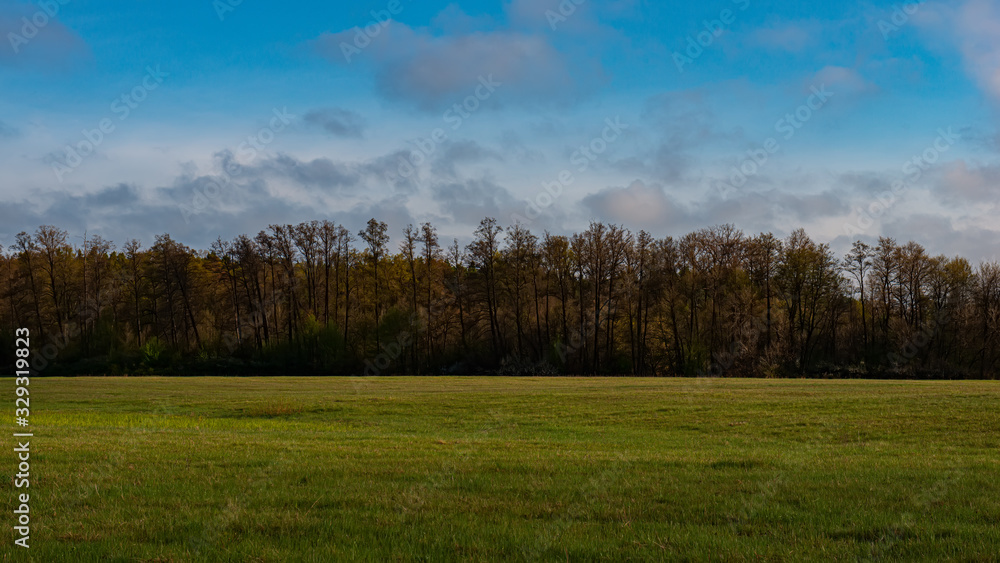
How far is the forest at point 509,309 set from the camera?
67.1 meters

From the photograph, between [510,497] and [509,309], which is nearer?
[510,497]

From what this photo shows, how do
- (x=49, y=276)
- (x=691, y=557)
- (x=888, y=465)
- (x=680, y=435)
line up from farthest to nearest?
(x=49, y=276)
(x=680, y=435)
(x=888, y=465)
(x=691, y=557)

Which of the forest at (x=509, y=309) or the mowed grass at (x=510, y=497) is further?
the forest at (x=509, y=309)

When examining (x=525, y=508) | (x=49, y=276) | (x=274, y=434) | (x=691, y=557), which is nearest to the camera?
(x=691, y=557)

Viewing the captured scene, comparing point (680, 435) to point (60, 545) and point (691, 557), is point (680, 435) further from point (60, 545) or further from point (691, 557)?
point (60, 545)

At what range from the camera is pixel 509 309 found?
250 ft

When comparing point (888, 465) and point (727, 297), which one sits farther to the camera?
point (727, 297)

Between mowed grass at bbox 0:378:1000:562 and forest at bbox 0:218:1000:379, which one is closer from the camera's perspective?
mowed grass at bbox 0:378:1000:562

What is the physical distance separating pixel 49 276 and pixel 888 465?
81.9m

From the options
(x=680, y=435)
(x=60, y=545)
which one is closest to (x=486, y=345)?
(x=680, y=435)

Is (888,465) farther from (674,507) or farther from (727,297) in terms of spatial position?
(727,297)

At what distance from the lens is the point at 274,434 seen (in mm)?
18062

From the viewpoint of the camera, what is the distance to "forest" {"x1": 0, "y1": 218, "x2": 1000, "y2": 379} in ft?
220

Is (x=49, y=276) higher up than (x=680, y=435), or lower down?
higher up
